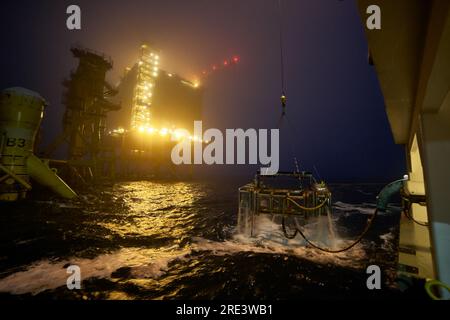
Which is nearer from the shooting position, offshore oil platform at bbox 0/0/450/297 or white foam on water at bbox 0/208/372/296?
offshore oil platform at bbox 0/0/450/297

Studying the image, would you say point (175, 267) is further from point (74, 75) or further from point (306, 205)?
point (74, 75)

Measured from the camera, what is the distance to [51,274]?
575 cm

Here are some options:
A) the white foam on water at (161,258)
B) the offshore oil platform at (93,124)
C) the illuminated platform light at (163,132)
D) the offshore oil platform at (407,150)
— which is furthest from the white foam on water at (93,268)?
the illuminated platform light at (163,132)

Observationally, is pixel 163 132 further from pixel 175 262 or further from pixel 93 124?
pixel 175 262

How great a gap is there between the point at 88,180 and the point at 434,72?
4018 cm

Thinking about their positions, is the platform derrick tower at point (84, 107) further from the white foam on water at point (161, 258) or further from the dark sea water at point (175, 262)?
the white foam on water at point (161, 258)

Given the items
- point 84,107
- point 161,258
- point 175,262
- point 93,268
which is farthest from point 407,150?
point 84,107

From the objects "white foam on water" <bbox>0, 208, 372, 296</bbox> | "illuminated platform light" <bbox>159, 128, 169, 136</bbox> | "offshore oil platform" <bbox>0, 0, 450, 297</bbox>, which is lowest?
"white foam on water" <bbox>0, 208, 372, 296</bbox>

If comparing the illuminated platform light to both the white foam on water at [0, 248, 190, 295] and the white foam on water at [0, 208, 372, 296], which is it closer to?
the white foam on water at [0, 208, 372, 296]

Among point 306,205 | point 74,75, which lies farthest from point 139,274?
point 74,75

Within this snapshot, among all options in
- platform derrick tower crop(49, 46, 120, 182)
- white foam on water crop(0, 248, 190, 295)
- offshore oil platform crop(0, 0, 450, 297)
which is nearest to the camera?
offshore oil platform crop(0, 0, 450, 297)

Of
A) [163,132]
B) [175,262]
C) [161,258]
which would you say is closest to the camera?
[175,262]

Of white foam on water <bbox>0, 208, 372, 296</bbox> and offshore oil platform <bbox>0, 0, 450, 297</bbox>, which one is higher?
offshore oil platform <bbox>0, 0, 450, 297</bbox>

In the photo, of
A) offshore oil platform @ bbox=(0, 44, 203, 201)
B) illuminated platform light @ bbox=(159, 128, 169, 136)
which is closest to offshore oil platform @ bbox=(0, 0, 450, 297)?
offshore oil platform @ bbox=(0, 44, 203, 201)
